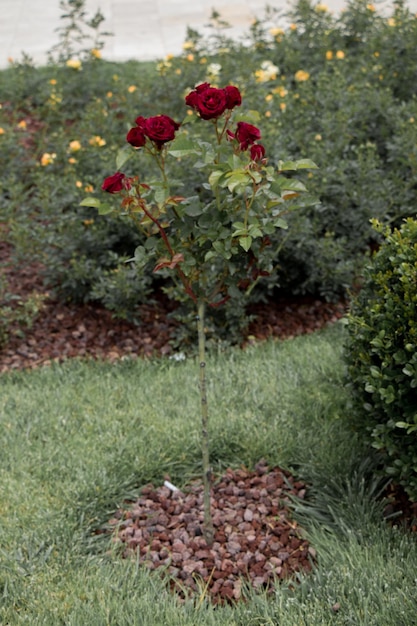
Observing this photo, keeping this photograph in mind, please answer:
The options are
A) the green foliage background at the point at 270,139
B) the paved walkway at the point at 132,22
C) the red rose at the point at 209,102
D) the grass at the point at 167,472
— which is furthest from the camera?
the paved walkway at the point at 132,22

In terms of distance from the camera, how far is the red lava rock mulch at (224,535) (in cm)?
302

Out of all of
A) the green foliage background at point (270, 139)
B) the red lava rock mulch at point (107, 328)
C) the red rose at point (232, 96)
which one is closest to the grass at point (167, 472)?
the red lava rock mulch at point (107, 328)

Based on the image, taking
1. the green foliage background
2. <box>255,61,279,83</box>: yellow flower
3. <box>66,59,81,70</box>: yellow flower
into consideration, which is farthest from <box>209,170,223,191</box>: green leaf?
<box>66,59,81,70</box>: yellow flower

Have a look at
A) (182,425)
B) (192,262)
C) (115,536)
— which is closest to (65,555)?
(115,536)

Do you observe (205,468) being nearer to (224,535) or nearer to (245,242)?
(224,535)

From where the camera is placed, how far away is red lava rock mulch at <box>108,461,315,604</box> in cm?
302

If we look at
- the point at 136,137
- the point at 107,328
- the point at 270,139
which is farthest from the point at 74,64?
the point at 136,137

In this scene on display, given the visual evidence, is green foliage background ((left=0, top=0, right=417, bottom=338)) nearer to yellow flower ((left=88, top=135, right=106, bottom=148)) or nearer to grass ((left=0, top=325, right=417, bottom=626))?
yellow flower ((left=88, top=135, right=106, bottom=148))

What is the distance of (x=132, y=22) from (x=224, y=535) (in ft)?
25.7

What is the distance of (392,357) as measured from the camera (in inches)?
118

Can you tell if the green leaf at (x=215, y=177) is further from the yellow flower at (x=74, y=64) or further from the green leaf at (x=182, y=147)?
the yellow flower at (x=74, y=64)

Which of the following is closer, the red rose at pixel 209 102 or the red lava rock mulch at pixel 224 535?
the red rose at pixel 209 102

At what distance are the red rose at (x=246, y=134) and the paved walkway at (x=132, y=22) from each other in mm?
6076

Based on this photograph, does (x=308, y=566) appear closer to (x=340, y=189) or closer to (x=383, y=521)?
(x=383, y=521)
